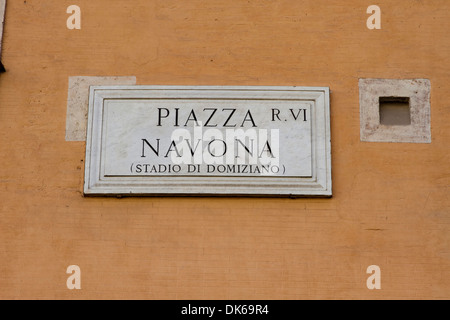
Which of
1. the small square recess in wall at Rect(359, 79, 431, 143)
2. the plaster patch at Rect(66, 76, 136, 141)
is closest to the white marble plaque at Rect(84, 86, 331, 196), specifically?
the plaster patch at Rect(66, 76, 136, 141)

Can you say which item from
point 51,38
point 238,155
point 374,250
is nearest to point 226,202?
point 238,155

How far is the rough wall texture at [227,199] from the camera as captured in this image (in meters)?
6.52

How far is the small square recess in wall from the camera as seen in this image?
22.5 feet

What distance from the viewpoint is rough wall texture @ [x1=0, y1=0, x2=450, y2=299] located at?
21.4 feet

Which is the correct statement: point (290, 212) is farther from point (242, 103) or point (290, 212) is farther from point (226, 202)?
point (242, 103)

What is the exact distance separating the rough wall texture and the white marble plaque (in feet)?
0.40

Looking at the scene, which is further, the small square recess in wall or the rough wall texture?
the small square recess in wall

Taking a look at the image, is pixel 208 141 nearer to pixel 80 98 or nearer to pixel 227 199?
pixel 227 199

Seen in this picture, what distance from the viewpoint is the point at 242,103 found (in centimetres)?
690

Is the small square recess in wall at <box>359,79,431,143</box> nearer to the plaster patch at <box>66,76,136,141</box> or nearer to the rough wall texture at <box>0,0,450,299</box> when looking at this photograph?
the rough wall texture at <box>0,0,450,299</box>

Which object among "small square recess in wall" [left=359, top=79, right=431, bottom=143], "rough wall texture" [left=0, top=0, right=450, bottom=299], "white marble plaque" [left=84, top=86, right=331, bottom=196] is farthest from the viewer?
"small square recess in wall" [left=359, top=79, right=431, bottom=143]

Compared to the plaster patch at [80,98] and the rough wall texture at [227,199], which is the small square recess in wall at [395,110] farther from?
the plaster patch at [80,98]

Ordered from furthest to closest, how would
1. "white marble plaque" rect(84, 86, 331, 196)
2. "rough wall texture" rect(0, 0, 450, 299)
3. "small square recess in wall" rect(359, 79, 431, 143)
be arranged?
"small square recess in wall" rect(359, 79, 431, 143), "white marble plaque" rect(84, 86, 331, 196), "rough wall texture" rect(0, 0, 450, 299)

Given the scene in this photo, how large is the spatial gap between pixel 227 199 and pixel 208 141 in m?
0.53
